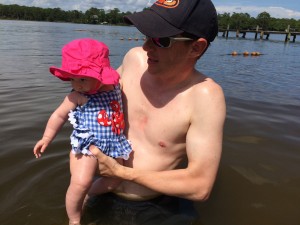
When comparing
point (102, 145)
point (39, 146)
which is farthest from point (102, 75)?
point (39, 146)

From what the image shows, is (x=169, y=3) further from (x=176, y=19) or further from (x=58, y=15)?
(x=58, y=15)

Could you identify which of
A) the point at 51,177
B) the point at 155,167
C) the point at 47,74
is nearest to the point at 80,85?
the point at 155,167

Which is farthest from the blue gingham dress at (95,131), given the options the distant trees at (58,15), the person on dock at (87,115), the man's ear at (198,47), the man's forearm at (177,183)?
the distant trees at (58,15)

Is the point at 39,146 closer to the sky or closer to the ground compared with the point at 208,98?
closer to the ground

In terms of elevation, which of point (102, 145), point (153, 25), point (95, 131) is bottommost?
point (102, 145)

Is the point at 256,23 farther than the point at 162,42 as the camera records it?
Yes

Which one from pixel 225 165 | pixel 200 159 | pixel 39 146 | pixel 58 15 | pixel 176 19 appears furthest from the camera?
pixel 58 15

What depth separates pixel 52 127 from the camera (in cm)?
291

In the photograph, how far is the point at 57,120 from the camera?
2908 millimetres

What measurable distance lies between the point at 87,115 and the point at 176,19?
1.10 m

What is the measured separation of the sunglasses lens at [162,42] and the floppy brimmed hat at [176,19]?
0.07 metres

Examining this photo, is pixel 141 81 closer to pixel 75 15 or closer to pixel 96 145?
pixel 96 145

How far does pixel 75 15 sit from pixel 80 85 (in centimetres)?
13618

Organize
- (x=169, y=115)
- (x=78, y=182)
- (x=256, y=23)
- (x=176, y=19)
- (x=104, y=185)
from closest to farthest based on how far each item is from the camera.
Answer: (x=176, y=19)
(x=78, y=182)
(x=169, y=115)
(x=104, y=185)
(x=256, y=23)
